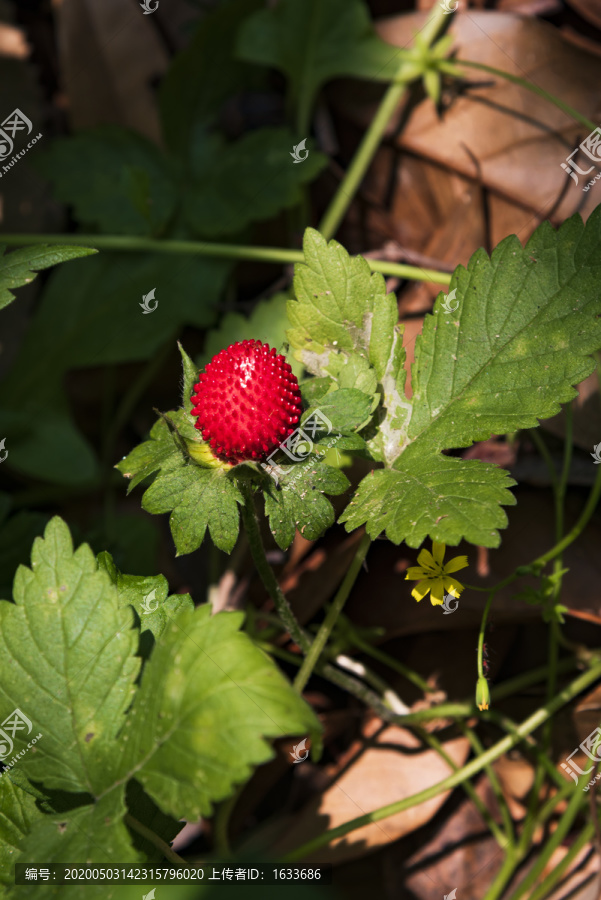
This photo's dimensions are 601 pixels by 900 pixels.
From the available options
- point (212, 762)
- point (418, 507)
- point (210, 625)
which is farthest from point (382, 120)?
point (212, 762)

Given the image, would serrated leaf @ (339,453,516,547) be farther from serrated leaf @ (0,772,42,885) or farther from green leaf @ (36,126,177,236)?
green leaf @ (36,126,177,236)

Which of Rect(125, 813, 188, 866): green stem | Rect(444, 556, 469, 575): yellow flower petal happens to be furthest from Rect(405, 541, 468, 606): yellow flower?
Rect(125, 813, 188, 866): green stem

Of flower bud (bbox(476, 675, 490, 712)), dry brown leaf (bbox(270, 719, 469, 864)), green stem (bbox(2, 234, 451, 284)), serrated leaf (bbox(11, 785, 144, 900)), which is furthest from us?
green stem (bbox(2, 234, 451, 284))

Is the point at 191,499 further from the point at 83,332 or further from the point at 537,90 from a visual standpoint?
the point at 537,90

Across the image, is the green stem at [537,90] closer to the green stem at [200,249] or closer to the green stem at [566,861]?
the green stem at [200,249]

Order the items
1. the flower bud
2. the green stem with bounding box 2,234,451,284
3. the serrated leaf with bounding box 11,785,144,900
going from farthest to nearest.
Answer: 1. the green stem with bounding box 2,234,451,284
2. the flower bud
3. the serrated leaf with bounding box 11,785,144,900

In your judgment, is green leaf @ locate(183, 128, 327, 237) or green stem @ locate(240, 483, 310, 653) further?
green leaf @ locate(183, 128, 327, 237)
